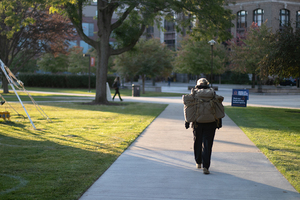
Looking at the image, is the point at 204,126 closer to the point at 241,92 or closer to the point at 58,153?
the point at 58,153

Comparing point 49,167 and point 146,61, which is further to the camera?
point 146,61

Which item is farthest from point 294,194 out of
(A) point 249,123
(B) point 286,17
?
(B) point 286,17

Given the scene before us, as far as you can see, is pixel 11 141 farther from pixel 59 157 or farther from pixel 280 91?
pixel 280 91

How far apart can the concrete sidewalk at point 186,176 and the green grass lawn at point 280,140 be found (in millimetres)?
197

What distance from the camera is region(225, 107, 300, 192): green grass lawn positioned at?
6.19 meters

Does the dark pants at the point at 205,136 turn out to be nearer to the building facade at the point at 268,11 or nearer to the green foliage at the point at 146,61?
the green foliage at the point at 146,61

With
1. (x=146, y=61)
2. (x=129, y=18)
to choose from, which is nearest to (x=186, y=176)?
(x=129, y=18)

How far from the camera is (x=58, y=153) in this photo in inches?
288

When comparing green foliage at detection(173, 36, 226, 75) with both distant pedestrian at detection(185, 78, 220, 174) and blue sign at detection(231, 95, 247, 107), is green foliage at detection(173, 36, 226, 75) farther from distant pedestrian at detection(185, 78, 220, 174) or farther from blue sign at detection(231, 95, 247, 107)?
distant pedestrian at detection(185, 78, 220, 174)

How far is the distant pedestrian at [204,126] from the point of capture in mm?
5777

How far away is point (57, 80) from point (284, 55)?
38.5 meters

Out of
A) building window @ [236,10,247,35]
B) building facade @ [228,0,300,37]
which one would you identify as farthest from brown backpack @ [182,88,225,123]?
building window @ [236,10,247,35]

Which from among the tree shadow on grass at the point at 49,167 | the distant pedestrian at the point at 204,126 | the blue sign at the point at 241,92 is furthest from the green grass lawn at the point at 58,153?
the blue sign at the point at 241,92

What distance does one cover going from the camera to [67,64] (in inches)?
2370
